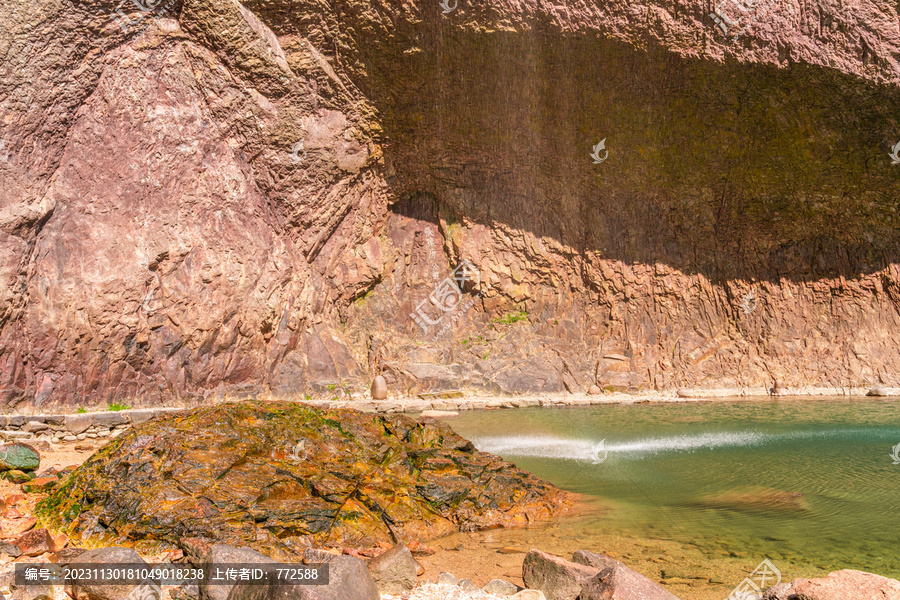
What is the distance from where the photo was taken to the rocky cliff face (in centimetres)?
1427

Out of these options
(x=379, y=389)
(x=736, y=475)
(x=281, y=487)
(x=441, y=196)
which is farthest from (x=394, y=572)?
(x=441, y=196)

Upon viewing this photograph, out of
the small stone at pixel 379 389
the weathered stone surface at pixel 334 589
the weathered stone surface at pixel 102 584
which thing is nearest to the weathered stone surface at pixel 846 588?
the weathered stone surface at pixel 334 589

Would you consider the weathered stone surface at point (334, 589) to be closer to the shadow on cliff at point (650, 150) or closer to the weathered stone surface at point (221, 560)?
the weathered stone surface at point (221, 560)

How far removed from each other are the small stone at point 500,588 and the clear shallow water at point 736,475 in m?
1.77

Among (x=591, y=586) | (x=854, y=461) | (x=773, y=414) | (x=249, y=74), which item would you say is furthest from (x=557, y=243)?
(x=591, y=586)

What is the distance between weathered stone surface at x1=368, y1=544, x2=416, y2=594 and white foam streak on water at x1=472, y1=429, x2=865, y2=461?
576 centimetres

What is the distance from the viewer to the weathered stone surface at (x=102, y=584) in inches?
167

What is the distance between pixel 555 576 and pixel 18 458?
7.09m

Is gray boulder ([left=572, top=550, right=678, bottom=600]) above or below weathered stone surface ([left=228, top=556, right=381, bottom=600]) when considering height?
below

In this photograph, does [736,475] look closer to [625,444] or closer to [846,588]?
[625,444]

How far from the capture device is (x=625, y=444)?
37.9 ft

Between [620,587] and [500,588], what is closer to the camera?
[620,587]

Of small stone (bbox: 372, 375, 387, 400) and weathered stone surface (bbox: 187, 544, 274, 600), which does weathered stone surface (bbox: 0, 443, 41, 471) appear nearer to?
weathered stone surface (bbox: 187, 544, 274, 600)

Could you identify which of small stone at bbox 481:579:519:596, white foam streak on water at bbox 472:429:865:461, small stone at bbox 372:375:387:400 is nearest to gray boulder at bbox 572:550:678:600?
small stone at bbox 481:579:519:596
